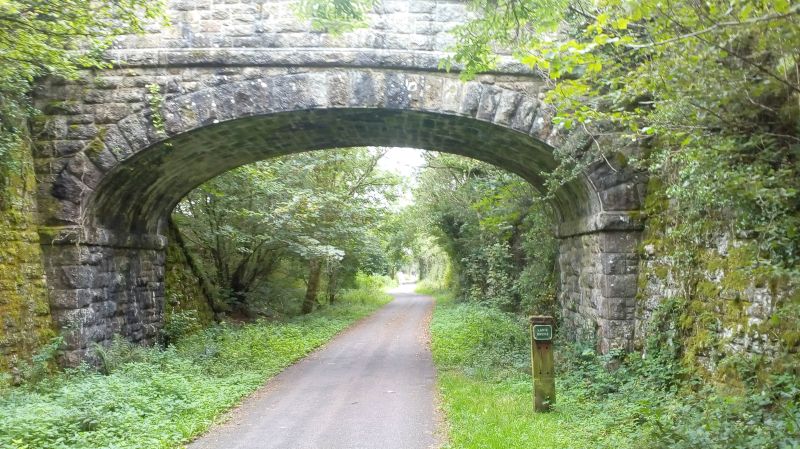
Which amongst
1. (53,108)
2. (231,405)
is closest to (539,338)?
(231,405)

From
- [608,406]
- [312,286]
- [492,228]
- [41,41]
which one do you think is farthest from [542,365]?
[312,286]

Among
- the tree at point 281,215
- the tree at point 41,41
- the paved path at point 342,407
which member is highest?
the tree at point 41,41

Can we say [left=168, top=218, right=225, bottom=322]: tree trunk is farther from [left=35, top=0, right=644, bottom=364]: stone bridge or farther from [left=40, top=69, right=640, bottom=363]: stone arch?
[left=35, top=0, right=644, bottom=364]: stone bridge

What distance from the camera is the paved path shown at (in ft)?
18.0

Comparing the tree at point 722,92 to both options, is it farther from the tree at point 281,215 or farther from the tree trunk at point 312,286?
the tree trunk at point 312,286

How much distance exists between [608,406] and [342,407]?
309cm

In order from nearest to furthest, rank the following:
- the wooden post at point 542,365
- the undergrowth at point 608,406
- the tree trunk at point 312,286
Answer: the undergrowth at point 608,406, the wooden post at point 542,365, the tree trunk at point 312,286

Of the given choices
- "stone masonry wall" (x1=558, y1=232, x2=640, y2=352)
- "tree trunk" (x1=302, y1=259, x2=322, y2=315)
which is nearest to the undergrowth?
"stone masonry wall" (x1=558, y1=232, x2=640, y2=352)

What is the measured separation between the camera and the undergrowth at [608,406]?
3.83 m

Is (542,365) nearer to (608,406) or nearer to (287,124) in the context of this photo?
(608,406)

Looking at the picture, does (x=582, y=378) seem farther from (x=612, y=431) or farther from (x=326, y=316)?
(x=326, y=316)

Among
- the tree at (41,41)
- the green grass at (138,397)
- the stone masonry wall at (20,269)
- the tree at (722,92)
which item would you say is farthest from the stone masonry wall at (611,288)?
the stone masonry wall at (20,269)

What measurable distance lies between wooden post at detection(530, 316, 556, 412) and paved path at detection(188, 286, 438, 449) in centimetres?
117

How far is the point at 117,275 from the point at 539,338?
20.0 ft
